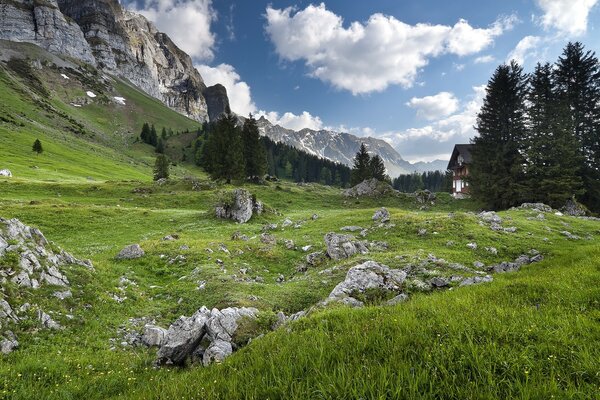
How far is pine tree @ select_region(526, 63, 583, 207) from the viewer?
1556 inches

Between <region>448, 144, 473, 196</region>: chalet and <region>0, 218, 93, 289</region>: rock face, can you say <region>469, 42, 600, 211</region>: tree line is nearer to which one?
<region>448, 144, 473, 196</region>: chalet

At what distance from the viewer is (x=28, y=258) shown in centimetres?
1157

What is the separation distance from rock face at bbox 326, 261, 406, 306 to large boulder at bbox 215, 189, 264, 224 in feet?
82.1

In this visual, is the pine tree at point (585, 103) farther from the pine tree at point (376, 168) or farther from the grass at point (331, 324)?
the pine tree at point (376, 168)

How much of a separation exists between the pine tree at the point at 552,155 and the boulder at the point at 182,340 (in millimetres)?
46734

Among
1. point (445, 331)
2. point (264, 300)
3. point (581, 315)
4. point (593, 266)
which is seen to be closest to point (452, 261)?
point (593, 266)

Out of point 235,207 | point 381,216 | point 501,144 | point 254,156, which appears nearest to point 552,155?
point 501,144

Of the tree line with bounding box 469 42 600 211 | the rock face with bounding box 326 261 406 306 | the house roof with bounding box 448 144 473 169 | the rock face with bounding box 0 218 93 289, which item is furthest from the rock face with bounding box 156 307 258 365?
the house roof with bounding box 448 144 473 169

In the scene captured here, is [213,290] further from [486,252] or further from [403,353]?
[486,252]

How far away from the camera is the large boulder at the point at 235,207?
118 ft

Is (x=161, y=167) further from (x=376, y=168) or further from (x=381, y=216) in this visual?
(x=381, y=216)

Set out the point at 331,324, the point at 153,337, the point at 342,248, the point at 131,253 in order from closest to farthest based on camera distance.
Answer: the point at 331,324 < the point at 153,337 < the point at 342,248 < the point at 131,253

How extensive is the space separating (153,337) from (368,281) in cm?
758

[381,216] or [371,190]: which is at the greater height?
[371,190]
